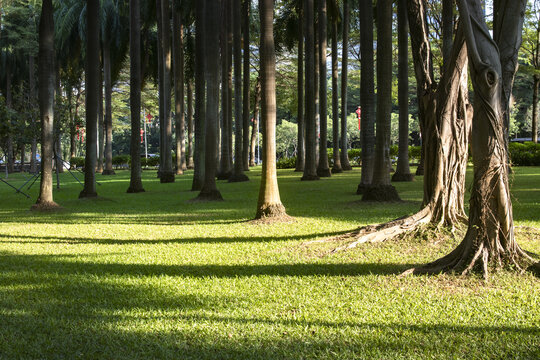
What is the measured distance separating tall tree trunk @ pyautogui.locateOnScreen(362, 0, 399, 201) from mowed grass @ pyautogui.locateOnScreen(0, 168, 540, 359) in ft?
13.9

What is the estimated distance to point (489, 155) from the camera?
5.58m

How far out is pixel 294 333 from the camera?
4090mm

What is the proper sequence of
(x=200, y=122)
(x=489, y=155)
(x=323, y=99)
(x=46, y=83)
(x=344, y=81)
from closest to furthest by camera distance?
1. (x=489, y=155)
2. (x=46, y=83)
3. (x=200, y=122)
4. (x=323, y=99)
5. (x=344, y=81)

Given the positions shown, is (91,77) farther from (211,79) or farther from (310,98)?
(310,98)

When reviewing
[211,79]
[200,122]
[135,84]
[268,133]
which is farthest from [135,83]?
[268,133]

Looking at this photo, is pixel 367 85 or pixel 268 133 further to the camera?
pixel 367 85

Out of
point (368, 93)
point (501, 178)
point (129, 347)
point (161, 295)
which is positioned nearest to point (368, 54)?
point (368, 93)

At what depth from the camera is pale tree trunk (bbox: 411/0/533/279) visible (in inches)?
217

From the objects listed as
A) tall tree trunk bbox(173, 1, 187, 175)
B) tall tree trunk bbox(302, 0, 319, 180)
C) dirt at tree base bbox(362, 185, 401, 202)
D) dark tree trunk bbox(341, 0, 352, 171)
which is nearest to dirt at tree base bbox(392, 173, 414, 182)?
→ tall tree trunk bbox(302, 0, 319, 180)

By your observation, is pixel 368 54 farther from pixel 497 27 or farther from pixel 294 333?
pixel 294 333

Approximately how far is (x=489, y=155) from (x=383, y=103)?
7.98m

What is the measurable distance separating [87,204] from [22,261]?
8359 mm

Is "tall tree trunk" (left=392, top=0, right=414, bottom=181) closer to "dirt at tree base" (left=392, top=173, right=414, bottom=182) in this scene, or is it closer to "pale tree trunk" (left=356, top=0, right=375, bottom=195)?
"dirt at tree base" (left=392, top=173, right=414, bottom=182)

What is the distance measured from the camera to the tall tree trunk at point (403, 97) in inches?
792
